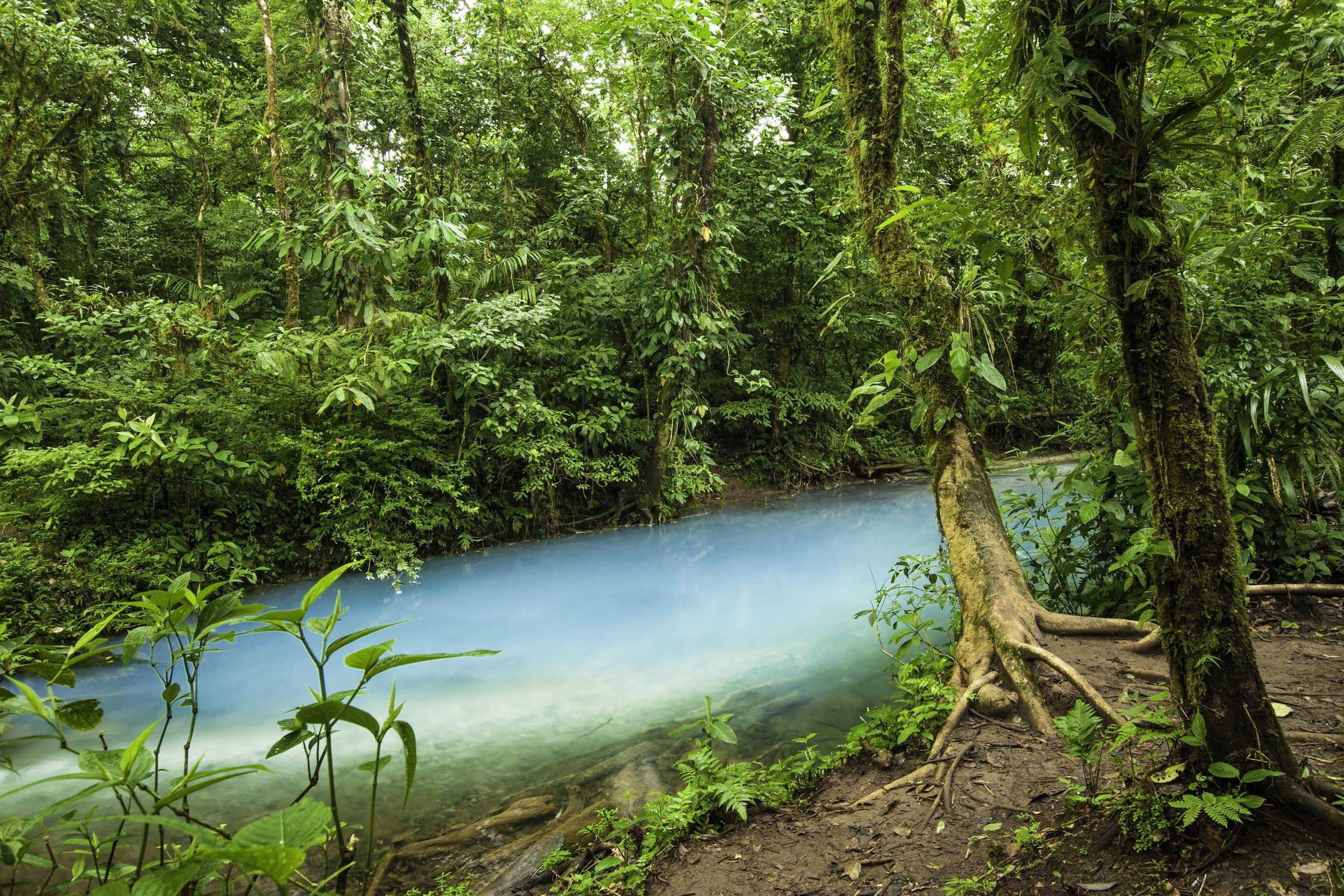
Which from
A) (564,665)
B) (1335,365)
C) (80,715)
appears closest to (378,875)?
(80,715)

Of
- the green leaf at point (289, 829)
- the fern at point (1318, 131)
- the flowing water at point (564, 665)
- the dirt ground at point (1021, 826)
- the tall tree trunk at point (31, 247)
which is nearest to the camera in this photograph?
the green leaf at point (289, 829)

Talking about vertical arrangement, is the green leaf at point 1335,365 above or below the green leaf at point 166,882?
above

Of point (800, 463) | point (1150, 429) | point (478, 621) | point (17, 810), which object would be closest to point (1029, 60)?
point (1150, 429)

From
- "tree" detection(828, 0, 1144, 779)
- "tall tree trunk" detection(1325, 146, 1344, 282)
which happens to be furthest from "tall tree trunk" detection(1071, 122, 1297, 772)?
"tall tree trunk" detection(1325, 146, 1344, 282)

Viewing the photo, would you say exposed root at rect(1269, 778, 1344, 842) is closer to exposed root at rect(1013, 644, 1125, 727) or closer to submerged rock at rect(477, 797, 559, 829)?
exposed root at rect(1013, 644, 1125, 727)

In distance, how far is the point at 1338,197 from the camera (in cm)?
290

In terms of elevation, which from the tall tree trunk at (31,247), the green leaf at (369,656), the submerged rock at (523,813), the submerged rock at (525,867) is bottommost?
the submerged rock at (523,813)

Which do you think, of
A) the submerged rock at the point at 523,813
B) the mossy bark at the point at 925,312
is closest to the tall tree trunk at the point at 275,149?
the submerged rock at the point at 523,813

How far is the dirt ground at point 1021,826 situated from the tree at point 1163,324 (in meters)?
0.18

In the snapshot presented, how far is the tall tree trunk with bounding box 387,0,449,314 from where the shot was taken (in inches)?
303

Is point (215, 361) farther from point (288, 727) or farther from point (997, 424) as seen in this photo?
point (997, 424)

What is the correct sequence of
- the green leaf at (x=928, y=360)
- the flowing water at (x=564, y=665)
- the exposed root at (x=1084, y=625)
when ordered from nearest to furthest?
the green leaf at (x=928, y=360), the exposed root at (x=1084, y=625), the flowing water at (x=564, y=665)

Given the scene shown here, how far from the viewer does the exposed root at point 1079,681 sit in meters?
2.18

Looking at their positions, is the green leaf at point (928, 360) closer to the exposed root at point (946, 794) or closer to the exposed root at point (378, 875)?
the exposed root at point (946, 794)
